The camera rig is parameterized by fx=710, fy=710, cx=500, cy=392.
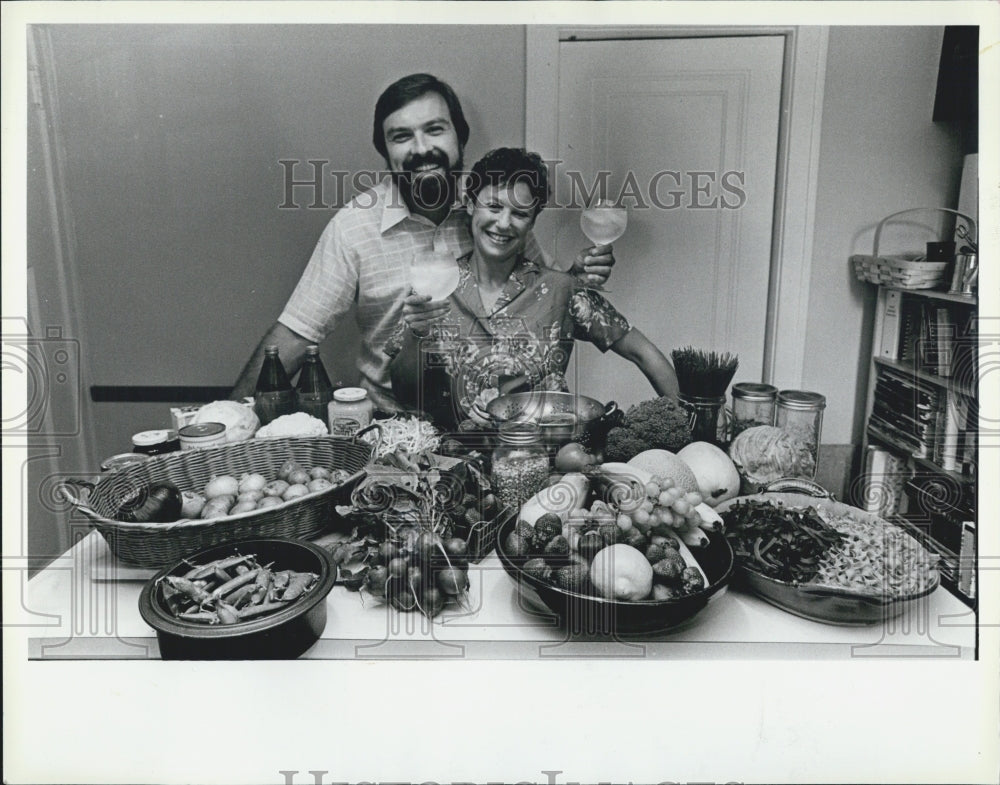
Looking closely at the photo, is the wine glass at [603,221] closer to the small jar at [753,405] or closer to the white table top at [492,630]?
the small jar at [753,405]

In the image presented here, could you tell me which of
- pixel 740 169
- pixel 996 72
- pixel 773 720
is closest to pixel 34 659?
pixel 773 720

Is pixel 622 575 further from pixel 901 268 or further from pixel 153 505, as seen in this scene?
pixel 901 268

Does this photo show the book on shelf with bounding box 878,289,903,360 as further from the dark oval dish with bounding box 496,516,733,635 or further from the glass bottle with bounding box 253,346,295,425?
the glass bottle with bounding box 253,346,295,425

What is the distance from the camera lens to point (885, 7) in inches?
59.1

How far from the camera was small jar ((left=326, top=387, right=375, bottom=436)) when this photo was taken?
169cm

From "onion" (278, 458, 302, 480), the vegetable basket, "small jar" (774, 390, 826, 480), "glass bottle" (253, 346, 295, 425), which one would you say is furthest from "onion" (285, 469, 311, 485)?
the vegetable basket

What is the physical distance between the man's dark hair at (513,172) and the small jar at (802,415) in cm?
75

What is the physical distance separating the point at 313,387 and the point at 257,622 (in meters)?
0.69

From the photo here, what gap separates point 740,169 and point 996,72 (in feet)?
1.76

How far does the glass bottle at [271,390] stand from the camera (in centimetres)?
172

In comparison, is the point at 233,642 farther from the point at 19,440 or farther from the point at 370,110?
the point at 370,110

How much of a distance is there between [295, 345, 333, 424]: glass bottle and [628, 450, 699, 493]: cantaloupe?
0.75 metres

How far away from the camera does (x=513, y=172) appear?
164 cm

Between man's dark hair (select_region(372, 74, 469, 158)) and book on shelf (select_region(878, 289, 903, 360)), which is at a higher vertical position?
man's dark hair (select_region(372, 74, 469, 158))
